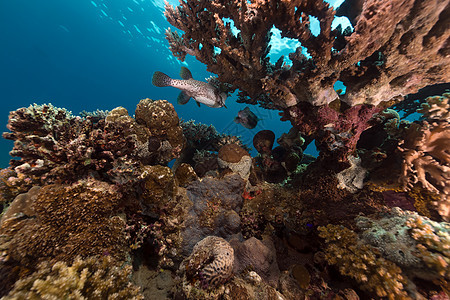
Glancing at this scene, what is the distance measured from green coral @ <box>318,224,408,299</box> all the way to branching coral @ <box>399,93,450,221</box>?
1537 mm

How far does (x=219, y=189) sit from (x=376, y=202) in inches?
135

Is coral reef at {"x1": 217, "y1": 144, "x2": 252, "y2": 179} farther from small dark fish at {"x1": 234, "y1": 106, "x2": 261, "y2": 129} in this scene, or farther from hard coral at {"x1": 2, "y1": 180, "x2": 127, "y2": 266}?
hard coral at {"x1": 2, "y1": 180, "x2": 127, "y2": 266}

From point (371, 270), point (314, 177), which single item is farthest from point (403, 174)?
point (371, 270)

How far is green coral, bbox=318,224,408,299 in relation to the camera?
2.33 meters

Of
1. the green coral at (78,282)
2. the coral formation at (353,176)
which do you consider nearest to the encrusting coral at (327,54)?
the coral formation at (353,176)

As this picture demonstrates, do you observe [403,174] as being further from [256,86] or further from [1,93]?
[1,93]

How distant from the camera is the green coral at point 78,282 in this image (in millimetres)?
1697

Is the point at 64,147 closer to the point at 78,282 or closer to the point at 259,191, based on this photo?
the point at 78,282

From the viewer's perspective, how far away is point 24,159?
2562 millimetres

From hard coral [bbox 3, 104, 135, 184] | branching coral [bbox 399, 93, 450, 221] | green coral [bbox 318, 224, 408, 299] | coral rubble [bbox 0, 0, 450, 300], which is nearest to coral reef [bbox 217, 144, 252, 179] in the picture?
coral rubble [bbox 0, 0, 450, 300]

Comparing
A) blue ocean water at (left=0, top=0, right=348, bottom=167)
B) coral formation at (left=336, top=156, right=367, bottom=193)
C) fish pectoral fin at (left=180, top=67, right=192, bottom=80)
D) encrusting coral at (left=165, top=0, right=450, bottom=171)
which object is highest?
blue ocean water at (left=0, top=0, right=348, bottom=167)

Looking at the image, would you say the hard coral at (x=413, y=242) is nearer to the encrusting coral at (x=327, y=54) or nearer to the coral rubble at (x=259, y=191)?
the coral rubble at (x=259, y=191)

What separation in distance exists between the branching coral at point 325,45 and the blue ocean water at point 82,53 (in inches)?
861

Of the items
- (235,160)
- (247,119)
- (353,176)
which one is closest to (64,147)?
(235,160)
